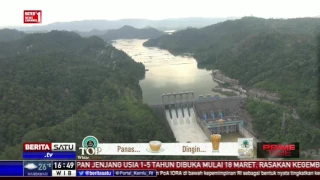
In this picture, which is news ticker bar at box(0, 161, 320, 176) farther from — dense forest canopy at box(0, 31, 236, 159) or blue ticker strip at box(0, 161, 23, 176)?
dense forest canopy at box(0, 31, 236, 159)

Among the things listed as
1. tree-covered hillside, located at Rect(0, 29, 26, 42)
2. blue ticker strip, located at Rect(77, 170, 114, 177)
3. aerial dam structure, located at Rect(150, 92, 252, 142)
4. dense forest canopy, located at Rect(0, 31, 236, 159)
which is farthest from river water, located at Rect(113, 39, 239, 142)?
tree-covered hillside, located at Rect(0, 29, 26, 42)

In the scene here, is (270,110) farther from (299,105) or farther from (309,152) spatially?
(309,152)

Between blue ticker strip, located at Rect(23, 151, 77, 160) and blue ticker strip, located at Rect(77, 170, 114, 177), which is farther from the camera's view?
blue ticker strip, located at Rect(23, 151, 77, 160)

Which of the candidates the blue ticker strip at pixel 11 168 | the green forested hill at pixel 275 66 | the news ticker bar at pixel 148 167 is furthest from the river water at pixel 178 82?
the blue ticker strip at pixel 11 168

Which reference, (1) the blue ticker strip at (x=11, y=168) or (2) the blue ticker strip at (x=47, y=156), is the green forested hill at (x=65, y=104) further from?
(1) the blue ticker strip at (x=11, y=168)

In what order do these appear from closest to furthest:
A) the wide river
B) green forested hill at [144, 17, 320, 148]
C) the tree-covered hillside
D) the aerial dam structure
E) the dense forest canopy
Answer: the dense forest canopy
green forested hill at [144, 17, 320, 148]
the aerial dam structure
the wide river
the tree-covered hillside

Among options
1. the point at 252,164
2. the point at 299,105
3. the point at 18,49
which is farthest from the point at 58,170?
the point at 18,49

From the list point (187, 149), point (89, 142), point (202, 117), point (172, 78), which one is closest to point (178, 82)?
Answer: point (172, 78)
